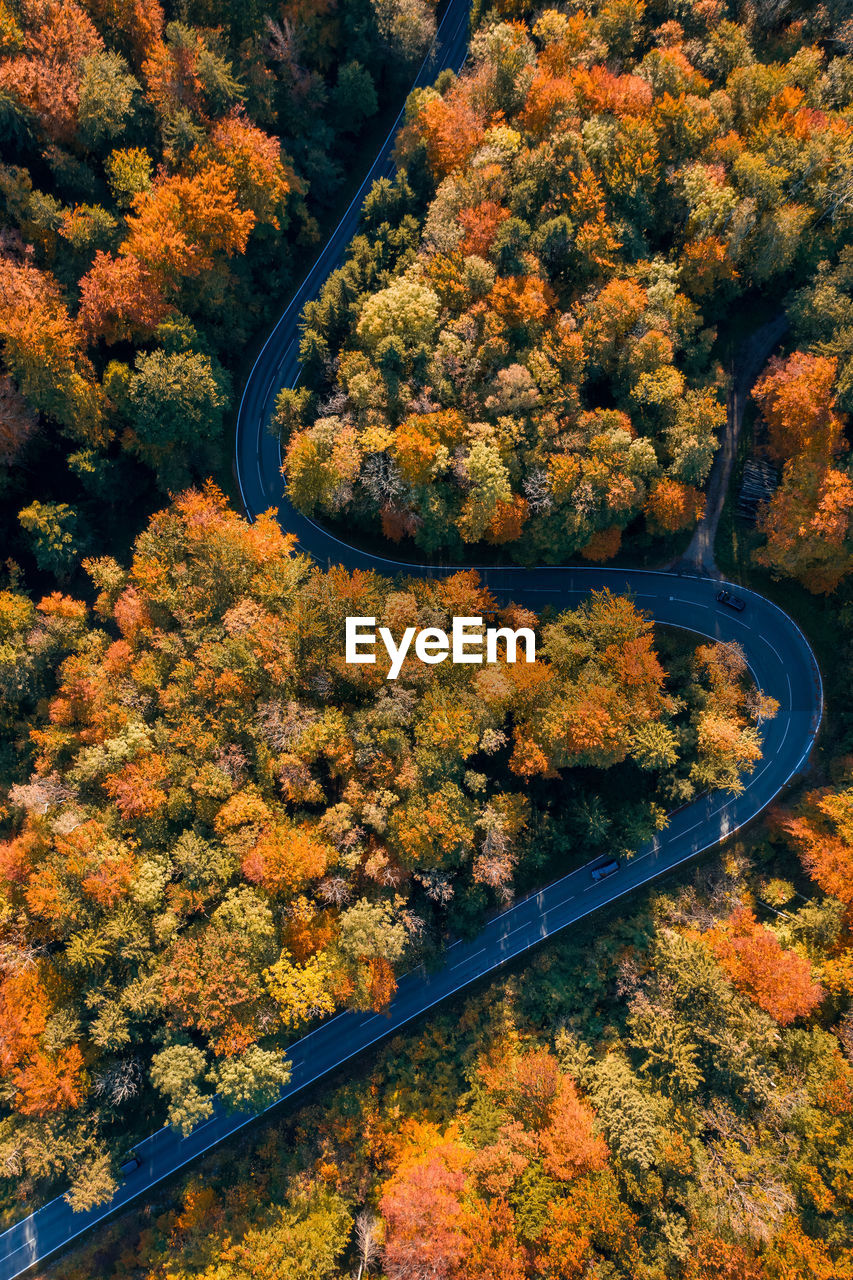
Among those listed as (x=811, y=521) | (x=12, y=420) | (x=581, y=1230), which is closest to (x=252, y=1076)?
(x=581, y=1230)

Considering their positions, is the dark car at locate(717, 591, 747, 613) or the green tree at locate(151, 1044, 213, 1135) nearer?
the green tree at locate(151, 1044, 213, 1135)

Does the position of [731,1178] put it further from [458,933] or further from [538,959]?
[458,933]

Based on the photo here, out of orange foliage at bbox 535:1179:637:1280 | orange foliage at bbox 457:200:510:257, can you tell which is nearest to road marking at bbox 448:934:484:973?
orange foliage at bbox 535:1179:637:1280

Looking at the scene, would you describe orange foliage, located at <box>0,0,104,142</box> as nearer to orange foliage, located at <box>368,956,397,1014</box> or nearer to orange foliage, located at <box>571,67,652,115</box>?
orange foliage, located at <box>571,67,652,115</box>

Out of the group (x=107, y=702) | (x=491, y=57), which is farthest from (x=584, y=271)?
(x=107, y=702)

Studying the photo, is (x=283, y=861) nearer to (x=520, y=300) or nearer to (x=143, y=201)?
(x=520, y=300)
